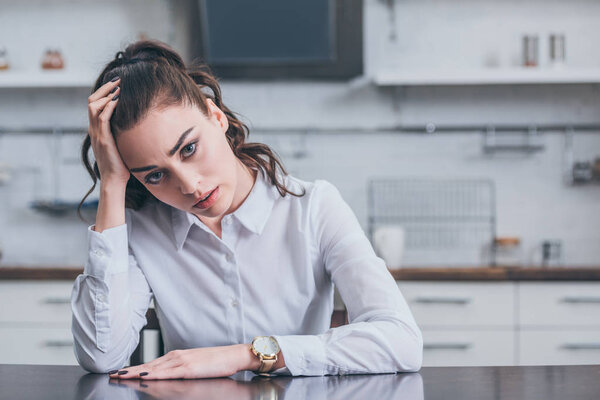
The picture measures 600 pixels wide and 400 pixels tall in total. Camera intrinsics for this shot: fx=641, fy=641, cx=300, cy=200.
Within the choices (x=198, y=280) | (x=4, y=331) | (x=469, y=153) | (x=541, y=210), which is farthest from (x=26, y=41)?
(x=541, y=210)

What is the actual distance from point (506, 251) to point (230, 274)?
2115mm

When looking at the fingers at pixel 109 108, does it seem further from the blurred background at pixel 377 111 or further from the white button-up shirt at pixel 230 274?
the blurred background at pixel 377 111

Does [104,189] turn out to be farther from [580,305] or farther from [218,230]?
[580,305]

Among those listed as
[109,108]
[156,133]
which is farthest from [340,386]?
[109,108]

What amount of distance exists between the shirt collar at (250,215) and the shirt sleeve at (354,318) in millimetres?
98

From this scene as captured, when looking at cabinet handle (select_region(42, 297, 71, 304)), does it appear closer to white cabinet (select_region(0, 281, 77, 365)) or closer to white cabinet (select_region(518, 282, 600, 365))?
white cabinet (select_region(0, 281, 77, 365))

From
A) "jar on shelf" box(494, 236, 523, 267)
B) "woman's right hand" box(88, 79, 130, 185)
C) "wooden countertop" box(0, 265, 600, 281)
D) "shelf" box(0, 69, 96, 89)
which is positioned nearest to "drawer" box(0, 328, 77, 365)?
"wooden countertop" box(0, 265, 600, 281)

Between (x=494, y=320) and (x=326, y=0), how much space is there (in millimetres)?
1645

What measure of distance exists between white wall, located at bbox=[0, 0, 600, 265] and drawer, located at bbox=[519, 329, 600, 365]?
2.18 feet

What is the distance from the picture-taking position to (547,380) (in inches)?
38.4

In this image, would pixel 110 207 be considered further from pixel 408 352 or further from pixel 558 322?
pixel 558 322

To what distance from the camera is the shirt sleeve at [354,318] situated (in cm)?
104

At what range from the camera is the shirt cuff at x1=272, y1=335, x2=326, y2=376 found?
40.2 inches

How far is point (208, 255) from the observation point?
4.32ft
